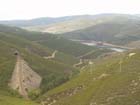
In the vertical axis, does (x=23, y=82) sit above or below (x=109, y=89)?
below

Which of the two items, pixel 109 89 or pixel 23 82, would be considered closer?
pixel 109 89

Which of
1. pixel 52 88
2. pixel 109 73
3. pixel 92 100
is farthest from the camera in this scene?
pixel 52 88

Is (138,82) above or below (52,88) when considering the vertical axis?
above

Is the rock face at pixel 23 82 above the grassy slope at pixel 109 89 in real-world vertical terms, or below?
below

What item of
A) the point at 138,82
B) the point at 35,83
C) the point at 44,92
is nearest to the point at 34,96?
the point at 44,92

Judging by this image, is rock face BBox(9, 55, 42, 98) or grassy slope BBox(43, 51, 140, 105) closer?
grassy slope BBox(43, 51, 140, 105)

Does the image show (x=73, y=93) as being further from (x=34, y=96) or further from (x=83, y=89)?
(x=34, y=96)

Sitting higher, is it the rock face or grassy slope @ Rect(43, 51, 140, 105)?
grassy slope @ Rect(43, 51, 140, 105)

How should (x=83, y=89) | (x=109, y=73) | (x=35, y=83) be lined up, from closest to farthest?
(x=83, y=89) → (x=109, y=73) → (x=35, y=83)

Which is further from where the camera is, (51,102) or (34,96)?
(34,96)

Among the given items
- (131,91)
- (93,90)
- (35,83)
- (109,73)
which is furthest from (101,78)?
(35,83)
